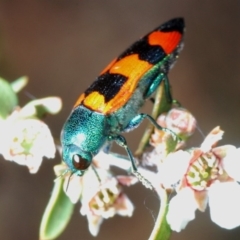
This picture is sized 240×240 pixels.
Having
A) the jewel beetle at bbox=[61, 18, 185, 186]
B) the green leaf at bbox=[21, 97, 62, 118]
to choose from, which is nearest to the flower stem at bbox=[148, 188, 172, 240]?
the jewel beetle at bbox=[61, 18, 185, 186]

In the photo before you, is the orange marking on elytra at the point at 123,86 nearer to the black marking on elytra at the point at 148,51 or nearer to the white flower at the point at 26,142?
the black marking on elytra at the point at 148,51

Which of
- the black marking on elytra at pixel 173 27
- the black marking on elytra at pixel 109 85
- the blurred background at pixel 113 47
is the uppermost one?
the black marking on elytra at pixel 109 85

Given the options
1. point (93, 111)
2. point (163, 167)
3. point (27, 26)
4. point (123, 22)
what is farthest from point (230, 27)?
point (163, 167)

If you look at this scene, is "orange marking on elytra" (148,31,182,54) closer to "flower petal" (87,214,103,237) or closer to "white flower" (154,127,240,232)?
"white flower" (154,127,240,232)

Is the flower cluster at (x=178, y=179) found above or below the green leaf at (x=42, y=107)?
below

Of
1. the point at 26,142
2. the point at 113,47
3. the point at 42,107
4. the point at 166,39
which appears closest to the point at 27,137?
the point at 26,142

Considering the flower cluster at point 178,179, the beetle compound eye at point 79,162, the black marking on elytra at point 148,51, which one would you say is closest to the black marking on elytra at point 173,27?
the black marking on elytra at point 148,51

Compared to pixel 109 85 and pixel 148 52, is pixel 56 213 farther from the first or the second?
pixel 148 52
